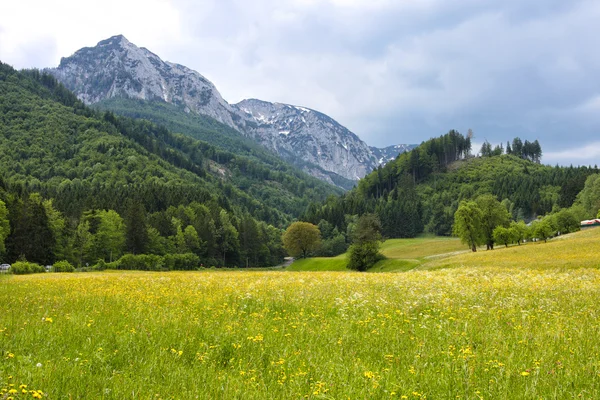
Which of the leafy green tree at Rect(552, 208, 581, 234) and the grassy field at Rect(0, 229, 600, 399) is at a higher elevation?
the leafy green tree at Rect(552, 208, 581, 234)

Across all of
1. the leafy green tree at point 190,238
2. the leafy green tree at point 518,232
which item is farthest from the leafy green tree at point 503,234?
the leafy green tree at point 190,238

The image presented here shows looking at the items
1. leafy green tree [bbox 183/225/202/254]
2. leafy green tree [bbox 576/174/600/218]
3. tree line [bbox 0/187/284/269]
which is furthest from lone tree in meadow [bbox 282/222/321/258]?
leafy green tree [bbox 576/174/600/218]

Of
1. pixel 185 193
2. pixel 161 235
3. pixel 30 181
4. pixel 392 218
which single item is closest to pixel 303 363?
pixel 161 235

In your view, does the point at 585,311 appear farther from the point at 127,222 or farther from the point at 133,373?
the point at 127,222

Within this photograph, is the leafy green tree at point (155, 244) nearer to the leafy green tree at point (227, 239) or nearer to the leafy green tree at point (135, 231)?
the leafy green tree at point (135, 231)

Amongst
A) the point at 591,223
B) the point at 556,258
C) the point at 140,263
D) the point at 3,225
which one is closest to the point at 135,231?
the point at 140,263

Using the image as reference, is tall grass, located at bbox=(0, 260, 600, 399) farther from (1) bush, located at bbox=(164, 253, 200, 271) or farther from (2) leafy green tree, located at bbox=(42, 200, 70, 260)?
(2) leafy green tree, located at bbox=(42, 200, 70, 260)

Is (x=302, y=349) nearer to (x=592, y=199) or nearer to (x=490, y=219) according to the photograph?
(x=490, y=219)

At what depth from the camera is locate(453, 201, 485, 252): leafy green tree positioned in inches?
3139

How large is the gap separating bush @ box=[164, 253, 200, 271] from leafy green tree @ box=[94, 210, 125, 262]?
15.5 meters

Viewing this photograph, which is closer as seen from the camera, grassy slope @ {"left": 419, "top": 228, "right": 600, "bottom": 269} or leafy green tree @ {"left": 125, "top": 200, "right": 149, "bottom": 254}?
grassy slope @ {"left": 419, "top": 228, "right": 600, "bottom": 269}

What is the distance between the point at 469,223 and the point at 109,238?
85574mm

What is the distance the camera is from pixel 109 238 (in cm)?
9025

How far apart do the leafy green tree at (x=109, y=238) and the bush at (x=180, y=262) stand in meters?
15.5
